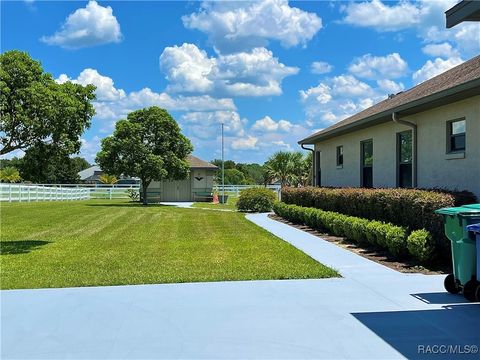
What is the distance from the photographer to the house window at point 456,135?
11.0 m

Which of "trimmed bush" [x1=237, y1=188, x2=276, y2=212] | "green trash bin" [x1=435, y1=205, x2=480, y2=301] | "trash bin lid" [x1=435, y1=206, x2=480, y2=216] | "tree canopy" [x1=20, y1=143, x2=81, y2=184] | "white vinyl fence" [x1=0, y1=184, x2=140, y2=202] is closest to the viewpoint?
"green trash bin" [x1=435, y1=205, x2=480, y2=301]

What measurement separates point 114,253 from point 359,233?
222 inches

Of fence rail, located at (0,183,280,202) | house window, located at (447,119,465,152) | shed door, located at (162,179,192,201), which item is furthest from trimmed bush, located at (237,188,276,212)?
shed door, located at (162,179,192,201)

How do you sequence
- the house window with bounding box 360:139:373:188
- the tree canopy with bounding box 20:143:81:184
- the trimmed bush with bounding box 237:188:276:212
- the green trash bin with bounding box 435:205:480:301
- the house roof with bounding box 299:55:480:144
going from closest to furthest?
the green trash bin with bounding box 435:205:480:301 < the house roof with bounding box 299:55:480:144 < the tree canopy with bounding box 20:143:81:184 < the house window with bounding box 360:139:373:188 < the trimmed bush with bounding box 237:188:276:212

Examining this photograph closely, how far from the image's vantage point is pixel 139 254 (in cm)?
1127

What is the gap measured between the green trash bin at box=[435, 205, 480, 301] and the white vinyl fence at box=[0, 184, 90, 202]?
94.9ft

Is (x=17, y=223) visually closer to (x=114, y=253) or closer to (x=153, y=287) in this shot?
(x=114, y=253)

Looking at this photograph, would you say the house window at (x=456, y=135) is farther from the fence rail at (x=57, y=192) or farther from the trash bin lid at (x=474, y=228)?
the fence rail at (x=57, y=192)

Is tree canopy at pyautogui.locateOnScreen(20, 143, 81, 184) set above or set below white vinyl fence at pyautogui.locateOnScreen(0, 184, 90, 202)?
above

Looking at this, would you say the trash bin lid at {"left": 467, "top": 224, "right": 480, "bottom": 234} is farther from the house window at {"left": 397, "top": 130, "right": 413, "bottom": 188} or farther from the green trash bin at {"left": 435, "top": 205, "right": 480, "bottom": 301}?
the house window at {"left": 397, "top": 130, "right": 413, "bottom": 188}

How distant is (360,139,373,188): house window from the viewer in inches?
660

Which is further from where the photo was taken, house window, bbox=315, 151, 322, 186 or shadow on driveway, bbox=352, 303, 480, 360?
house window, bbox=315, 151, 322, 186

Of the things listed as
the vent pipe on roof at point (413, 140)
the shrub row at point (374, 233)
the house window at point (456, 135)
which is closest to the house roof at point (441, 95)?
the vent pipe on roof at point (413, 140)

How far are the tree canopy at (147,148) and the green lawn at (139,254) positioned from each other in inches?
562
